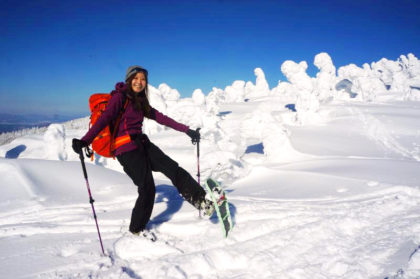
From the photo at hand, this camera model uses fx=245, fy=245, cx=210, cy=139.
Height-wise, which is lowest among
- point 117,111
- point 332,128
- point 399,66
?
point 332,128

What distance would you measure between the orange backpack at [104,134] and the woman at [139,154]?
4 centimetres

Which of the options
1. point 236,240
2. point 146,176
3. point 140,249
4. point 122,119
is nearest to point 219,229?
point 236,240

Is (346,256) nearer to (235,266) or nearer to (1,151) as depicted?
(235,266)

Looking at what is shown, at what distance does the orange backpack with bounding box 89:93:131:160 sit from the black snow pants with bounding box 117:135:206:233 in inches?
5.6

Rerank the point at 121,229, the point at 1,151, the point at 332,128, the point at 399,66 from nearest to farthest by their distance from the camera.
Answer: the point at 121,229, the point at 332,128, the point at 1,151, the point at 399,66

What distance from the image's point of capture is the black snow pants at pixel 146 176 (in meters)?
2.93

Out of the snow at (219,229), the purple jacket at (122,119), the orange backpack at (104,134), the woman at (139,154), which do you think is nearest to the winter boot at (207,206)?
the woman at (139,154)

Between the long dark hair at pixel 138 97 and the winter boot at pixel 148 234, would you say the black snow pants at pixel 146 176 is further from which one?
the long dark hair at pixel 138 97

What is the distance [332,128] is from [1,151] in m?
48.4

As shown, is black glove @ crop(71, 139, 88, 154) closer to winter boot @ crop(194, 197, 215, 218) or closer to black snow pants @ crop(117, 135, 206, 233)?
black snow pants @ crop(117, 135, 206, 233)

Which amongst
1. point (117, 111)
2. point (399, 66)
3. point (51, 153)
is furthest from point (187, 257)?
point (399, 66)

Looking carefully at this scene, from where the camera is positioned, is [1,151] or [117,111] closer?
[117,111]

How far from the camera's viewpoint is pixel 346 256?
234 cm

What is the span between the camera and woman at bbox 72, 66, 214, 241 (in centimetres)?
292
